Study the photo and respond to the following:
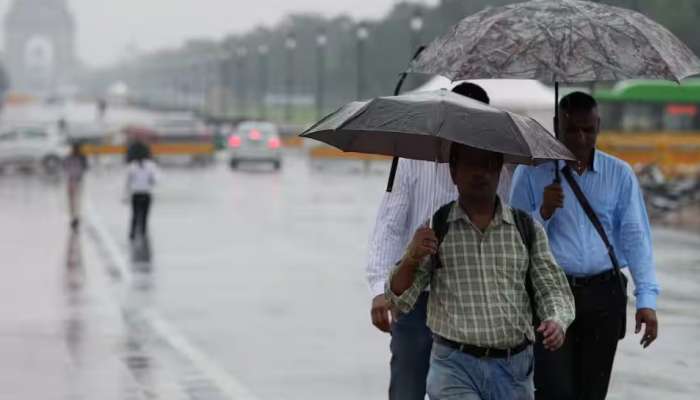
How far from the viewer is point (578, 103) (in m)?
6.50

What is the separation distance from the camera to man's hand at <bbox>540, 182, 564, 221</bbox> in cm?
635

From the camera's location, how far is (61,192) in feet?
117

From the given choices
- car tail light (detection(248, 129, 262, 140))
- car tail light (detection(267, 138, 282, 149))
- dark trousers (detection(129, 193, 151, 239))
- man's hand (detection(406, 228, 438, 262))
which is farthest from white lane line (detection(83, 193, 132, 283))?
car tail light (detection(267, 138, 282, 149))

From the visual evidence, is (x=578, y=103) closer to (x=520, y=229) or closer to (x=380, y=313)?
(x=520, y=229)

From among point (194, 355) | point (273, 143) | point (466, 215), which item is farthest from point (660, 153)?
point (466, 215)

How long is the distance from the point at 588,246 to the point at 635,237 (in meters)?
0.21

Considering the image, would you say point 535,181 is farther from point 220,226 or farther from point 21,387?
point 220,226

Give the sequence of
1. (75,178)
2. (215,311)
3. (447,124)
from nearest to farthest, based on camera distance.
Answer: (447,124) < (215,311) < (75,178)

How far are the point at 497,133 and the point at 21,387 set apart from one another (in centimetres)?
565

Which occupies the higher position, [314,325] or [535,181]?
[535,181]

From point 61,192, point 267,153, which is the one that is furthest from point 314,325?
point 267,153

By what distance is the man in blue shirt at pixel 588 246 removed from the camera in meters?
6.38

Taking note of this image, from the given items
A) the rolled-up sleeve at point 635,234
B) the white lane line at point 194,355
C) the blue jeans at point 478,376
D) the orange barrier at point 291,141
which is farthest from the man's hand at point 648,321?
the orange barrier at point 291,141

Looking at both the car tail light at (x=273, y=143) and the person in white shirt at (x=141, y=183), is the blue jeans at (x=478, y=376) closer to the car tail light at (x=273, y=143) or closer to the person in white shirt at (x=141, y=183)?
the person in white shirt at (x=141, y=183)
